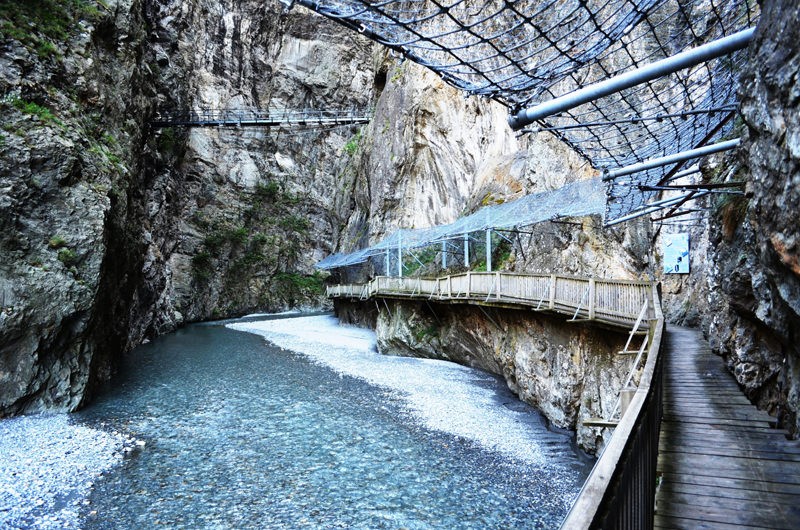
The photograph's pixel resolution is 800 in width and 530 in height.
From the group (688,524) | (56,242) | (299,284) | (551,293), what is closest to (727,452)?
(688,524)

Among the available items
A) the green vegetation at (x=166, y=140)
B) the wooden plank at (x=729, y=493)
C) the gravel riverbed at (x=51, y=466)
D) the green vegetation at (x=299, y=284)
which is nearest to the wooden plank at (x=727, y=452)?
the wooden plank at (x=729, y=493)

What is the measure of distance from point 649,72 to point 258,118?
164 ft

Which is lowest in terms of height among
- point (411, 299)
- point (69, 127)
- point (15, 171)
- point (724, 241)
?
point (411, 299)

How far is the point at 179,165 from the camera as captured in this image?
43.2 meters

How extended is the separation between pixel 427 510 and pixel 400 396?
275 inches

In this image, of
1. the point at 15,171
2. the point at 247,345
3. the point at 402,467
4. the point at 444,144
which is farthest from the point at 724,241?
the point at 444,144

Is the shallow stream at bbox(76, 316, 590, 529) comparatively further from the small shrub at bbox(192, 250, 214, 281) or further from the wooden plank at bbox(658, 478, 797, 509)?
the small shrub at bbox(192, 250, 214, 281)

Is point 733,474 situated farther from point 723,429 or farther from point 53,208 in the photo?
point 53,208

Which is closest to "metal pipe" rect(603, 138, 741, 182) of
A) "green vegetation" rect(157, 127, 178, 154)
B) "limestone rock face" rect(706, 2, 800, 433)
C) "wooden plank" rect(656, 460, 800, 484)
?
"limestone rock face" rect(706, 2, 800, 433)

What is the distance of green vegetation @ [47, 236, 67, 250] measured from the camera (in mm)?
12328

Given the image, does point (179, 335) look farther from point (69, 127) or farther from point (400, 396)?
point (400, 396)

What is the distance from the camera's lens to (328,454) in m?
9.77

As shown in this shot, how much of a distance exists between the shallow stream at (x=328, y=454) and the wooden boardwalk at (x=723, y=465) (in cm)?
323

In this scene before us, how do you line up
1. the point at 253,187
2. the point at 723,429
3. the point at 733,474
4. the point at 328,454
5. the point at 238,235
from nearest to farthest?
the point at 733,474 → the point at 723,429 → the point at 328,454 → the point at 238,235 → the point at 253,187
